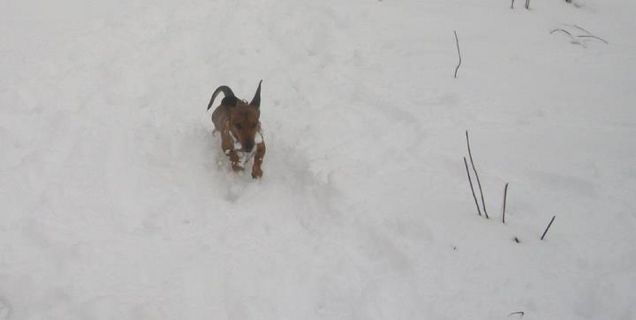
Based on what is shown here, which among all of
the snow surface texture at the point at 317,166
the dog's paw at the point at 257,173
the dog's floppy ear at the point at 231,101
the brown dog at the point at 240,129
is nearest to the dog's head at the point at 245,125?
the brown dog at the point at 240,129

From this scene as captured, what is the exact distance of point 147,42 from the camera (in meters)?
6.14

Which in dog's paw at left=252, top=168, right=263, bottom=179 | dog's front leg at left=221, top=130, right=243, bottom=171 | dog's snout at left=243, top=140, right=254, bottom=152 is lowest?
dog's paw at left=252, top=168, right=263, bottom=179

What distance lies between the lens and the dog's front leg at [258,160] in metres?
4.25

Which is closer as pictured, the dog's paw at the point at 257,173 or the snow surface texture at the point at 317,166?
the snow surface texture at the point at 317,166

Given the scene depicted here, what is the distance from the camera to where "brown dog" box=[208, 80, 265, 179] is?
3.98 m

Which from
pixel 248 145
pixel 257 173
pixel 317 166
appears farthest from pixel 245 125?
pixel 317 166

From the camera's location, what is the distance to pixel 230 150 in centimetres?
434

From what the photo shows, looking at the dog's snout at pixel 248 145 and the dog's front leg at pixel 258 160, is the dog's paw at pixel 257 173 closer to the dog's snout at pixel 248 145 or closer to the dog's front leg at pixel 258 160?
the dog's front leg at pixel 258 160

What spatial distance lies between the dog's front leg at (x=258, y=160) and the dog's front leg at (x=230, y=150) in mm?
144

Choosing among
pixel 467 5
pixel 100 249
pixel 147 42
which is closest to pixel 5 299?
pixel 100 249

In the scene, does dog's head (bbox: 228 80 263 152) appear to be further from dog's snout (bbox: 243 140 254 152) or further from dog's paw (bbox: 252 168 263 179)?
dog's paw (bbox: 252 168 263 179)


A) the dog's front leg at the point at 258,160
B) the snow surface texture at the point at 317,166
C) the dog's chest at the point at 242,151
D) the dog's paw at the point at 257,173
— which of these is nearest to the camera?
the snow surface texture at the point at 317,166

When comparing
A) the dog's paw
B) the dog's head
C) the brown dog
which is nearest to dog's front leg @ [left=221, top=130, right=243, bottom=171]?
the brown dog

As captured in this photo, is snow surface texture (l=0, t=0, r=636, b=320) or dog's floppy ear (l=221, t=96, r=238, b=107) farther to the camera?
dog's floppy ear (l=221, t=96, r=238, b=107)
